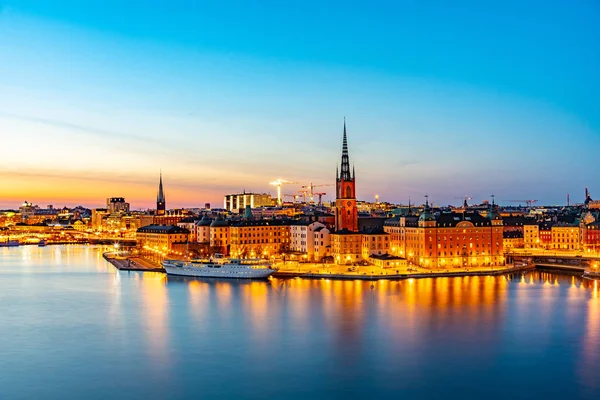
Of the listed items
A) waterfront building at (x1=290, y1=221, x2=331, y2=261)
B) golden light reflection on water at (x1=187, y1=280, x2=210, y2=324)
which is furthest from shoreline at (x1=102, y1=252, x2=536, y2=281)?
waterfront building at (x1=290, y1=221, x2=331, y2=261)

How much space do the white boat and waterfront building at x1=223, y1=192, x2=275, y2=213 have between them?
65.4m

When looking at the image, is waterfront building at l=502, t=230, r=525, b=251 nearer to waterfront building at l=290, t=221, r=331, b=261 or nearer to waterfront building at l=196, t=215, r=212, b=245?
waterfront building at l=290, t=221, r=331, b=261

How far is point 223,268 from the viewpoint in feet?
91.7

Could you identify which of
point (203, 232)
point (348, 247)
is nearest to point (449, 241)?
point (348, 247)

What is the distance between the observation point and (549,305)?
19859 mm

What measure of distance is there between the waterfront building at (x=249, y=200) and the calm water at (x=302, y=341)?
241 feet

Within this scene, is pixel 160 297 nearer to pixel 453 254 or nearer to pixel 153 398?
pixel 153 398

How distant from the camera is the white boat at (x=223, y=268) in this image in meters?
27.2

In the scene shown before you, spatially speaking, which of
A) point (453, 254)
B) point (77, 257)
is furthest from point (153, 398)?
point (77, 257)

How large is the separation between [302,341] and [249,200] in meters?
83.6

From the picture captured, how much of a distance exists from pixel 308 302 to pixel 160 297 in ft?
17.1

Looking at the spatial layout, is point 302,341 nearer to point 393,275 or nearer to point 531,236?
point 393,275

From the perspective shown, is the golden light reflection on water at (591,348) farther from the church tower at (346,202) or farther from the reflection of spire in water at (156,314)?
the church tower at (346,202)

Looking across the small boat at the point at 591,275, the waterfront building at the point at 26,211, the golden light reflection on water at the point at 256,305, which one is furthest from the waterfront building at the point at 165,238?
the waterfront building at the point at 26,211
